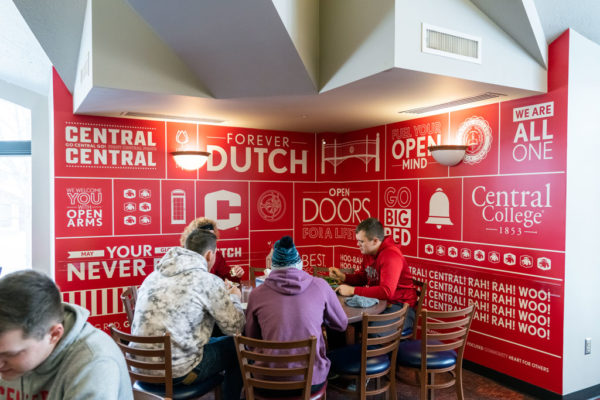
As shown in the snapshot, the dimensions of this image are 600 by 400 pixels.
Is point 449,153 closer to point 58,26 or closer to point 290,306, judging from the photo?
point 290,306

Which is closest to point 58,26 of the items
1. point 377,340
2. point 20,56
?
point 20,56

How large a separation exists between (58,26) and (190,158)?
1517mm

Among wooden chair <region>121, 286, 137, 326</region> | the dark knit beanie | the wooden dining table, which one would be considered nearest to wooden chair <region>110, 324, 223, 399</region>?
wooden chair <region>121, 286, 137, 326</region>

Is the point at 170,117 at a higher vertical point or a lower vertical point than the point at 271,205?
higher

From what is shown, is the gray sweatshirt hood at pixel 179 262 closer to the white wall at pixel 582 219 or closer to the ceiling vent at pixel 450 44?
the ceiling vent at pixel 450 44

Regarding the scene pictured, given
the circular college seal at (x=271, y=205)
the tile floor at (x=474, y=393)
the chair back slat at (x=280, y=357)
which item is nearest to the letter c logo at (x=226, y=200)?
the circular college seal at (x=271, y=205)

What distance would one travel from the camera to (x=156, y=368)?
1969 mm

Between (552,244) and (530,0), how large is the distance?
1.70m

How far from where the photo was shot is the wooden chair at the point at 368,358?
223cm

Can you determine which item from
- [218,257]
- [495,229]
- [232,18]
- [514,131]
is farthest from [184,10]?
[495,229]

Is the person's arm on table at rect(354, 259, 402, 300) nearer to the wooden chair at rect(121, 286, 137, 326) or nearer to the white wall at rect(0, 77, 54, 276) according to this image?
the wooden chair at rect(121, 286, 137, 326)

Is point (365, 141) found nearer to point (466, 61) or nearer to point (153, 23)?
point (466, 61)

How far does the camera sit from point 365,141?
474 centimetres

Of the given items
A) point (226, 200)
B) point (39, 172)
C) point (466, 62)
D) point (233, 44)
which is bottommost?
point (226, 200)
